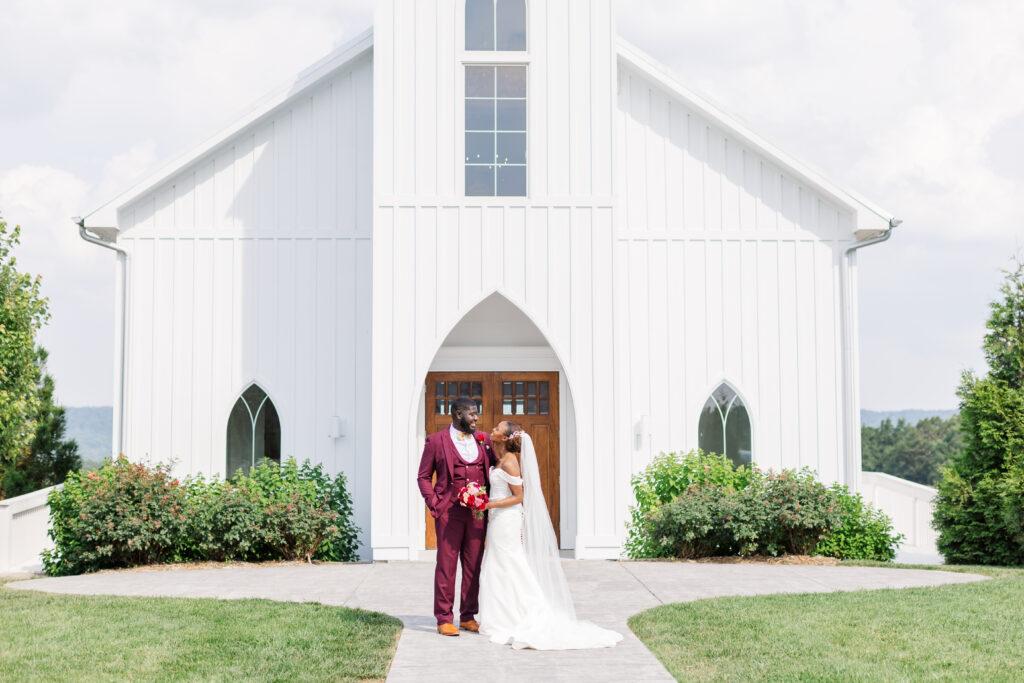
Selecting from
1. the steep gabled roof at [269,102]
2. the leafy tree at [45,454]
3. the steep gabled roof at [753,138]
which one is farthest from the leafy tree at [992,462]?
the leafy tree at [45,454]

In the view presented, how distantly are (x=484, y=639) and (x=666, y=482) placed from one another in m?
5.96

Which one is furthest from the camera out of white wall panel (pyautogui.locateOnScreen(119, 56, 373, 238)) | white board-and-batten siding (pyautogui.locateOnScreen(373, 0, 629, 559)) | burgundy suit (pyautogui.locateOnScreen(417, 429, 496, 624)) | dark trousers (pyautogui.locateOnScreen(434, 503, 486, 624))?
white wall panel (pyautogui.locateOnScreen(119, 56, 373, 238))

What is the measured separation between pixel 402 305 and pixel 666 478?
14.6ft

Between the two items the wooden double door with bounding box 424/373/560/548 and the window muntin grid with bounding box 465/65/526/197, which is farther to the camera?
the wooden double door with bounding box 424/373/560/548

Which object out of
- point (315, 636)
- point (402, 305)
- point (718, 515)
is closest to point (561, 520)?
point (718, 515)

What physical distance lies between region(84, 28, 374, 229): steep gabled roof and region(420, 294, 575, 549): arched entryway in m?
4.18

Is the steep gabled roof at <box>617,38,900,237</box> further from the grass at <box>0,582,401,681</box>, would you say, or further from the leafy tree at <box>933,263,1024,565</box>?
the grass at <box>0,582,401,681</box>

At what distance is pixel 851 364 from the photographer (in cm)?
1385

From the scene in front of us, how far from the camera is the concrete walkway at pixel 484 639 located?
681 cm

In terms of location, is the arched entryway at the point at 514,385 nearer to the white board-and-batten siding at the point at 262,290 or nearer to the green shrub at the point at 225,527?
the white board-and-batten siding at the point at 262,290

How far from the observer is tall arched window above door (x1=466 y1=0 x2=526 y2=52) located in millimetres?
12594

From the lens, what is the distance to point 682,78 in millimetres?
13898

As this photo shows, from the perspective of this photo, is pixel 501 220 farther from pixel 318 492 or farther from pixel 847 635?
pixel 847 635

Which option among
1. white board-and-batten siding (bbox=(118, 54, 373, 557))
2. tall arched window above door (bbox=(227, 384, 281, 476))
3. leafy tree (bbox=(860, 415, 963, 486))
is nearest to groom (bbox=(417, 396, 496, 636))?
white board-and-batten siding (bbox=(118, 54, 373, 557))
